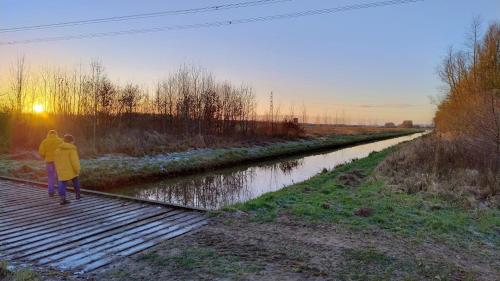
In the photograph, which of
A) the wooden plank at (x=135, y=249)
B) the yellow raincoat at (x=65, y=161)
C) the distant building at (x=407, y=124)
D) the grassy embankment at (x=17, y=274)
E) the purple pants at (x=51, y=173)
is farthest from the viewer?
the distant building at (x=407, y=124)

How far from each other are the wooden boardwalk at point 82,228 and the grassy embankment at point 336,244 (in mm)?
542

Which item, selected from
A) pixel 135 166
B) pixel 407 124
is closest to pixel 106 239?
pixel 135 166

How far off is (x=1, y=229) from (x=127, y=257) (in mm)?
2867

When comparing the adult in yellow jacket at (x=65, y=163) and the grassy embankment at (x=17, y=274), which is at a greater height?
the adult in yellow jacket at (x=65, y=163)

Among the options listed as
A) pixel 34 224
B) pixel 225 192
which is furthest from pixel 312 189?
pixel 34 224

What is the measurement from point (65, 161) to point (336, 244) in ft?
20.0

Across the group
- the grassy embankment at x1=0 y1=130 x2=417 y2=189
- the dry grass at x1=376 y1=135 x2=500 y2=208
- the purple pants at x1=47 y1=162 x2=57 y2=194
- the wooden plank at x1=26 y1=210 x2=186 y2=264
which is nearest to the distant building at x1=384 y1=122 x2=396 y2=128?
the grassy embankment at x1=0 y1=130 x2=417 y2=189

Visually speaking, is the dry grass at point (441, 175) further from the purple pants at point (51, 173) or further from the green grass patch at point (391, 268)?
the purple pants at point (51, 173)

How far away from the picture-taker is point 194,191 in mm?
14422

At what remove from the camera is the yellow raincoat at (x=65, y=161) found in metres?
8.34

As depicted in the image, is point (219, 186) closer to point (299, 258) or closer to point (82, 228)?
point (82, 228)

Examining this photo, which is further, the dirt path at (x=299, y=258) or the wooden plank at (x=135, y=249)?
the wooden plank at (x=135, y=249)

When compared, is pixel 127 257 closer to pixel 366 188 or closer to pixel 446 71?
pixel 366 188

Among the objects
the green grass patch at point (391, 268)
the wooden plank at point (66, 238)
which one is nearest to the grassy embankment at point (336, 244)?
the green grass patch at point (391, 268)
